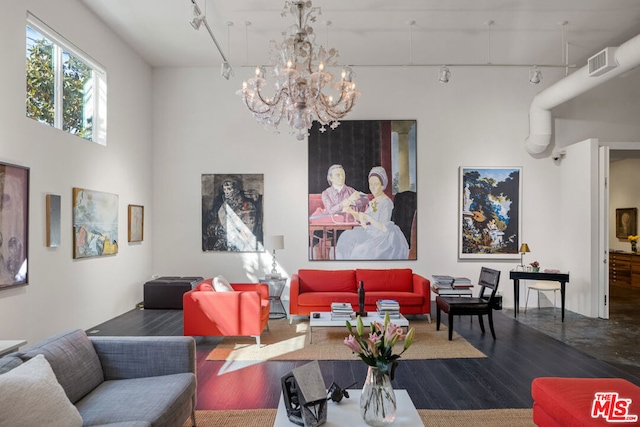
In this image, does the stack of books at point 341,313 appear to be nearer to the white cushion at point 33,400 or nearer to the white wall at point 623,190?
the white cushion at point 33,400

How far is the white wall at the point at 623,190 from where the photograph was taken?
11633 mm

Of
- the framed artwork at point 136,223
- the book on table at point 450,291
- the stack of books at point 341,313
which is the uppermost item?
the framed artwork at point 136,223

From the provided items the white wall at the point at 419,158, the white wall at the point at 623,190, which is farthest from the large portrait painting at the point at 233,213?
the white wall at the point at 623,190

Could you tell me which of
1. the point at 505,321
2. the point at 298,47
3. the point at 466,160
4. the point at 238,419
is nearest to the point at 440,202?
the point at 466,160

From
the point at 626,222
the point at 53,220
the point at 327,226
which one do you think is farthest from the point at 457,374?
the point at 626,222

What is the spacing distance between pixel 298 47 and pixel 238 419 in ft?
12.6

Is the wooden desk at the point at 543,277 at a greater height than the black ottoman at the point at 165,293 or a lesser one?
greater

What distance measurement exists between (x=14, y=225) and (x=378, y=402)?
4.66 meters

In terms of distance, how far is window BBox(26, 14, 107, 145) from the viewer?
17.7 feet

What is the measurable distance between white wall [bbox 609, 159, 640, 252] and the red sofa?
854 cm

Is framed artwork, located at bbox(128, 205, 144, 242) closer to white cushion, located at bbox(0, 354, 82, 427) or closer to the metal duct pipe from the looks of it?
white cushion, located at bbox(0, 354, 82, 427)

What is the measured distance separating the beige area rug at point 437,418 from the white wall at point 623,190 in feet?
36.0

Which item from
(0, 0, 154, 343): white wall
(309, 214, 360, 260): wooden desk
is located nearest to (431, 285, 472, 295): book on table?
(309, 214, 360, 260): wooden desk

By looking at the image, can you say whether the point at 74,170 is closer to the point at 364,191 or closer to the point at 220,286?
the point at 220,286
